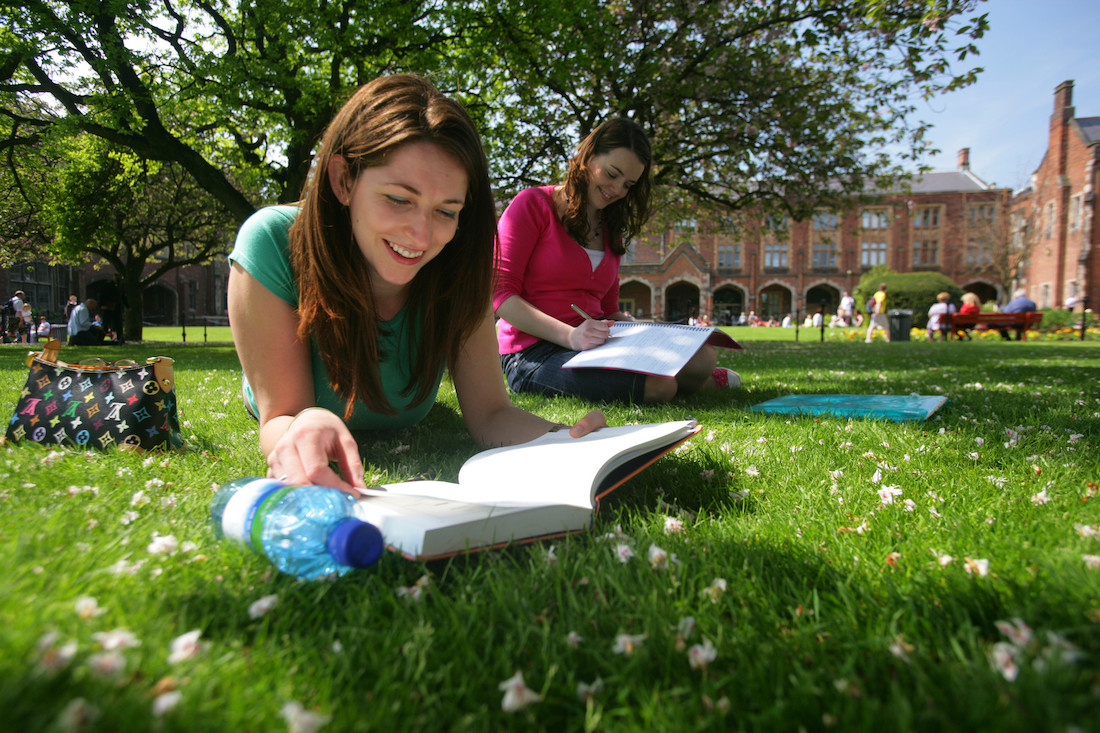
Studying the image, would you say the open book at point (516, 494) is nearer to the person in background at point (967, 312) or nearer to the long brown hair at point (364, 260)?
the long brown hair at point (364, 260)

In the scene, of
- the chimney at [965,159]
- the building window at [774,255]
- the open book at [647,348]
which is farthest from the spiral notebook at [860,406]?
the chimney at [965,159]

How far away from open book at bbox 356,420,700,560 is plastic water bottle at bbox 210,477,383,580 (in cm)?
8

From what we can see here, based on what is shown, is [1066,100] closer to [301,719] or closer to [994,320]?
[994,320]

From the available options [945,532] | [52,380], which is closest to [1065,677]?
[945,532]

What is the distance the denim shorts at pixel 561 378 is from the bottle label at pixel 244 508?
249 centimetres

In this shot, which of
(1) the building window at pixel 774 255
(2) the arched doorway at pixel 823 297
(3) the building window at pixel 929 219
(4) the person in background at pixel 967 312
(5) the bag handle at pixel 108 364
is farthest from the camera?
(1) the building window at pixel 774 255

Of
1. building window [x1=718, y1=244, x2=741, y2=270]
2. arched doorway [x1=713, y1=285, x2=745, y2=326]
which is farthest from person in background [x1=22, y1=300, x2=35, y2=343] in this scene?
arched doorway [x1=713, y1=285, x2=745, y2=326]

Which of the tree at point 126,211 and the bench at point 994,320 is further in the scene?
the bench at point 994,320

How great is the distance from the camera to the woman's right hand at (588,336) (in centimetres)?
361

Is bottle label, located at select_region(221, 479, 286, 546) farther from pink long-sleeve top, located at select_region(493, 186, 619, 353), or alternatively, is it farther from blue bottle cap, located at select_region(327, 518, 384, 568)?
pink long-sleeve top, located at select_region(493, 186, 619, 353)

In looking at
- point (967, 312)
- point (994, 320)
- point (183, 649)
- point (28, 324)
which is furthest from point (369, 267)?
point (28, 324)

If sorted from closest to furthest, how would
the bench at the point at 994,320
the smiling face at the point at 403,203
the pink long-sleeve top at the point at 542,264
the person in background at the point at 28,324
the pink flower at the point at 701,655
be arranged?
the pink flower at the point at 701,655
the smiling face at the point at 403,203
the pink long-sleeve top at the point at 542,264
the bench at the point at 994,320
the person in background at the point at 28,324

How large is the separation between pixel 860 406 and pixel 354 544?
3343 millimetres

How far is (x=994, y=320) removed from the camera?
58.6ft
